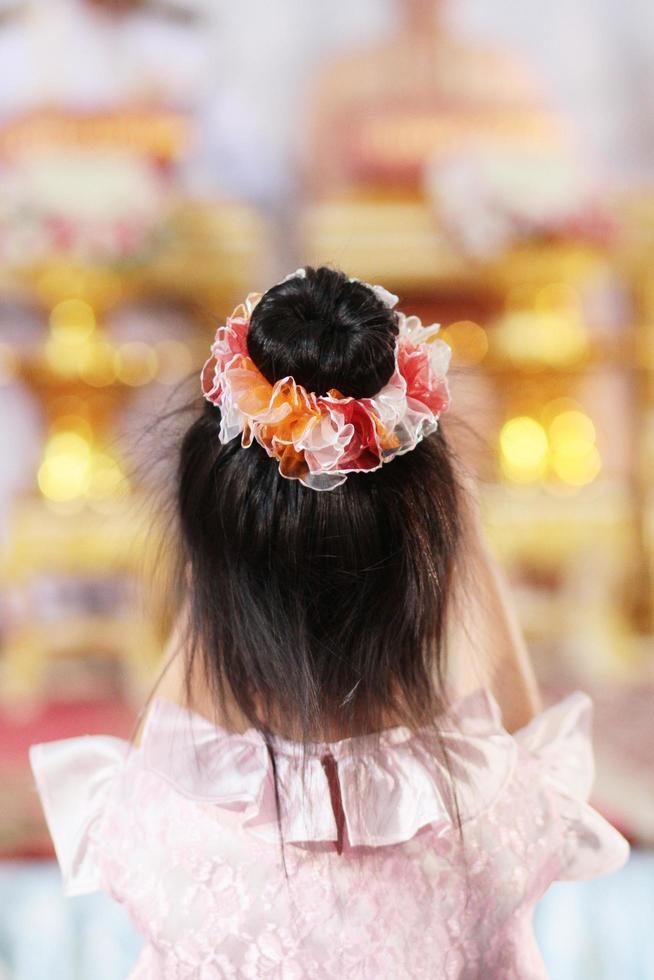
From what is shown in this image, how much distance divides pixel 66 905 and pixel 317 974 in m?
0.55

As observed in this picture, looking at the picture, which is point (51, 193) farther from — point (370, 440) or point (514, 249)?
point (370, 440)

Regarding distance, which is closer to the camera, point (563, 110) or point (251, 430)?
point (251, 430)

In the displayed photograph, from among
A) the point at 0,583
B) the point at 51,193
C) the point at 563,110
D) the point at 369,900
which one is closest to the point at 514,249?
the point at 563,110

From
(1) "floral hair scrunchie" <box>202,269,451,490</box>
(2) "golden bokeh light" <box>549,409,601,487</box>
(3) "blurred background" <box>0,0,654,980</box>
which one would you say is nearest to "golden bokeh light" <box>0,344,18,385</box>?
(3) "blurred background" <box>0,0,654,980</box>

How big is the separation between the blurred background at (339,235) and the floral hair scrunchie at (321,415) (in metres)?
1.97

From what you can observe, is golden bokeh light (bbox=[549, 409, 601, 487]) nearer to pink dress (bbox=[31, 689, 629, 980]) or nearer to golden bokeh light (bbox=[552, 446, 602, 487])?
golden bokeh light (bbox=[552, 446, 602, 487])

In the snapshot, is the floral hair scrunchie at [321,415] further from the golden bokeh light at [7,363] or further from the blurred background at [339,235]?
the golden bokeh light at [7,363]

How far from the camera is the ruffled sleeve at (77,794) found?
33.4 inches

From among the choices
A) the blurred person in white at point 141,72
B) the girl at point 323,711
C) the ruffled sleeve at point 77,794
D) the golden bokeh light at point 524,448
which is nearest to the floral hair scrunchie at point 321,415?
the girl at point 323,711

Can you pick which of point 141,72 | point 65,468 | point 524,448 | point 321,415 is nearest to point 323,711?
point 321,415

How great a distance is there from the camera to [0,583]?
2777 millimetres

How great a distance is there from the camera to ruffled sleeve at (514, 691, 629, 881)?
84 cm

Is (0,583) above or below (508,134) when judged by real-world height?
below

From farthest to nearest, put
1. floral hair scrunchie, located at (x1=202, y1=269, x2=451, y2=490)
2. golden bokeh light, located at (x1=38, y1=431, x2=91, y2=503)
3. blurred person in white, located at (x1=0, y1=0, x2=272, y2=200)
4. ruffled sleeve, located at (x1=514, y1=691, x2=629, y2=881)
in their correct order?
blurred person in white, located at (x1=0, y1=0, x2=272, y2=200)
golden bokeh light, located at (x1=38, y1=431, x2=91, y2=503)
ruffled sleeve, located at (x1=514, y1=691, x2=629, y2=881)
floral hair scrunchie, located at (x1=202, y1=269, x2=451, y2=490)
